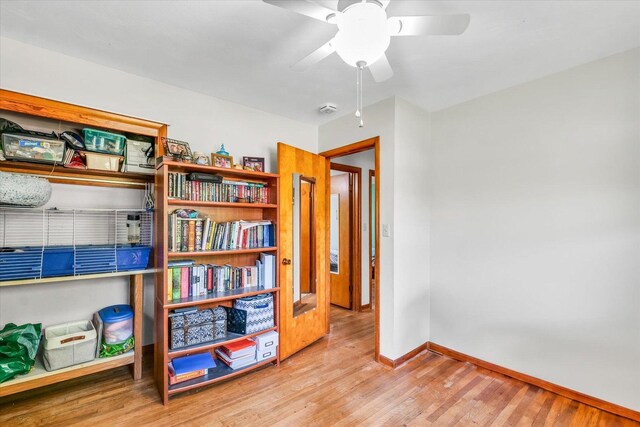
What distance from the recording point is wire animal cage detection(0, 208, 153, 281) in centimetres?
188

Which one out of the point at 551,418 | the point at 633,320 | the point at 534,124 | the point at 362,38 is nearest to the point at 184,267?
the point at 362,38

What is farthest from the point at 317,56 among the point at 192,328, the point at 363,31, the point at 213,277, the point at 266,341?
the point at 266,341

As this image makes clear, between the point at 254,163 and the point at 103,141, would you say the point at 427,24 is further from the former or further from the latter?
the point at 103,141

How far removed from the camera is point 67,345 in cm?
197

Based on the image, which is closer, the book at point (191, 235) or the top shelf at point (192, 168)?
the top shelf at point (192, 168)

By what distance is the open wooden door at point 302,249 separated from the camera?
2.75 m

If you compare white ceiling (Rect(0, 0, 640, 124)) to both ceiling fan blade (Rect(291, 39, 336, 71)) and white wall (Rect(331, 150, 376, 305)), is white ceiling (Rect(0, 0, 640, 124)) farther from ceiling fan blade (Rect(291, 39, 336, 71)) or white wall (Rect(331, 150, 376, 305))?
white wall (Rect(331, 150, 376, 305))

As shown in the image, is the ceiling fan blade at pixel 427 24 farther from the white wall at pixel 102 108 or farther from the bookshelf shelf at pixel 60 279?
the bookshelf shelf at pixel 60 279

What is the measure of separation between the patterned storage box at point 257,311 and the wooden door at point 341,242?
1.64 m

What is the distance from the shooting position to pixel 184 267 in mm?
2262

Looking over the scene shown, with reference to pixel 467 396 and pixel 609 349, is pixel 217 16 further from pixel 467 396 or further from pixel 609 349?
pixel 609 349

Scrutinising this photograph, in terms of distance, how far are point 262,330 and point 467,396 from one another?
65.6 inches

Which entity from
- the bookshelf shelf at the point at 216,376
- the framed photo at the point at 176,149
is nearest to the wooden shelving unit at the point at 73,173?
the framed photo at the point at 176,149

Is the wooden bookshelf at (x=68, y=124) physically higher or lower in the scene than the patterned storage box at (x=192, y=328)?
higher
